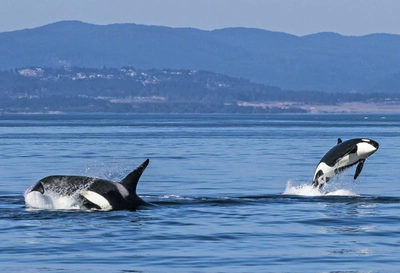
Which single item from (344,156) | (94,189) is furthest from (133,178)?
(344,156)

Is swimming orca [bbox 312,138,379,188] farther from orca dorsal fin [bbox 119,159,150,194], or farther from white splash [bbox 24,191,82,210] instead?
white splash [bbox 24,191,82,210]

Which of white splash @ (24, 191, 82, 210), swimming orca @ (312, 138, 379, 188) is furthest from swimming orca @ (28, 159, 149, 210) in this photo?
swimming orca @ (312, 138, 379, 188)

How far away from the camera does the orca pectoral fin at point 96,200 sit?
24031mm

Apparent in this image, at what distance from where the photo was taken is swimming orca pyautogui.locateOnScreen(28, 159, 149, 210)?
77.5ft

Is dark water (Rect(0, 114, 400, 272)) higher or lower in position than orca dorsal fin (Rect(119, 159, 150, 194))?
lower

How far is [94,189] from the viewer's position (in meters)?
23.9

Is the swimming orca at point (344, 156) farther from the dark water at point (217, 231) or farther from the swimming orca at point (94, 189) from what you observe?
the swimming orca at point (94, 189)

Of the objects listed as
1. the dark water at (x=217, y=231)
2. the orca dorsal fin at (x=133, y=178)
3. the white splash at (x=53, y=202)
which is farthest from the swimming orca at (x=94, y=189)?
the dark water at (x=217, y=231)

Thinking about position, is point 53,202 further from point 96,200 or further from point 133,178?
point 133,178

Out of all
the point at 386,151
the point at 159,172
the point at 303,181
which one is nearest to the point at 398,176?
the point at 303,181

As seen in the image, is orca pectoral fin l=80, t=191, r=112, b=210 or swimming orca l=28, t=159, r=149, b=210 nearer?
swimming orca l=28, t=159, r=149, b=210

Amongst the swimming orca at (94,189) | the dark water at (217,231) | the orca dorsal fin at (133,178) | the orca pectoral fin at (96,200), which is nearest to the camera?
the dark water at (217,231)

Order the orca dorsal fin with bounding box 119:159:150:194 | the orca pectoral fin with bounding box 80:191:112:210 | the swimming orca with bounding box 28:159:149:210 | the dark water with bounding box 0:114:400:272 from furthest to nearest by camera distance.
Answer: the orca pectoral fin with bounding box 80:191:112:210
the orca dorsal fin with bounding box 119:159:150:194
the swimming orca with bounding box 28:159:149:210
the dark water with bounding box 0:114:400:272

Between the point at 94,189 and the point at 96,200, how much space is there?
397mm
